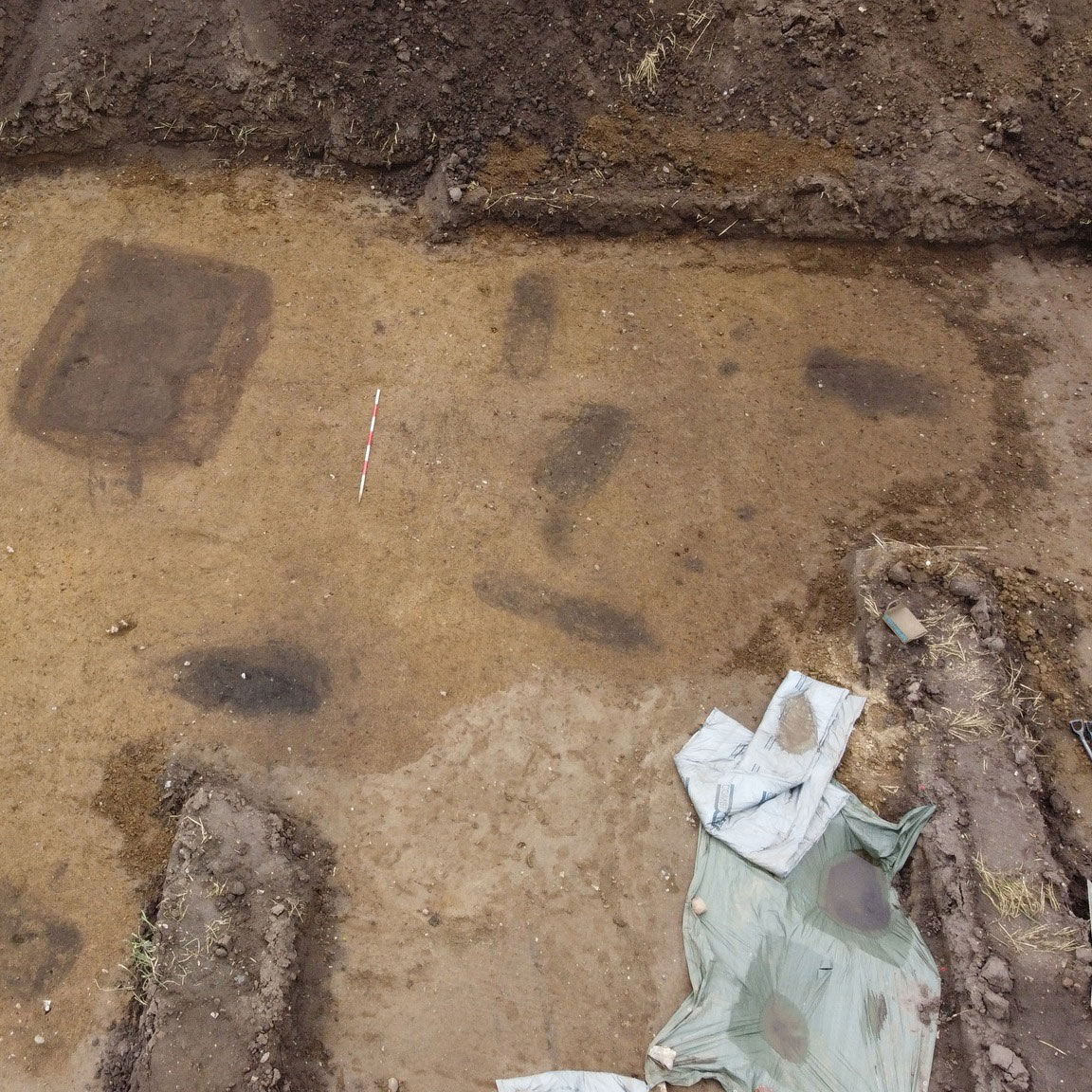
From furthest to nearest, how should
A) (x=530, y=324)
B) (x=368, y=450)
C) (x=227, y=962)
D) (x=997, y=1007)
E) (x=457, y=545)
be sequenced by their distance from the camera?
(x=530, y=324) < (x=368, y=450) < (x=457, y=545) < (x=227, y=962) < (x=997, y=1007)

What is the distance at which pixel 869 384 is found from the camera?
22.7ft

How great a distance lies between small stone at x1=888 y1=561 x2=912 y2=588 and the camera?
6023 millimetres

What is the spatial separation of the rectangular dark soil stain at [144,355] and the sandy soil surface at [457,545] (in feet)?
0.11

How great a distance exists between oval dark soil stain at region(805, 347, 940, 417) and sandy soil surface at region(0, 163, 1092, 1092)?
0.10 feet

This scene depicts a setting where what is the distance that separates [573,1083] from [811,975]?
169cm

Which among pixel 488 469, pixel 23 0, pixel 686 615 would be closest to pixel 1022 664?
pixel 686 615

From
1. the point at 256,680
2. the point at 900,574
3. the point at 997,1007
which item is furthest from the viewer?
the point at 900,574

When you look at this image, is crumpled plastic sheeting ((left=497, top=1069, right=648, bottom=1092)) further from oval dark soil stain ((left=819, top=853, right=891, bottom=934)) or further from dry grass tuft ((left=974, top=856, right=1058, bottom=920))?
dry grass tuft ((left=974, top=856, right=1058, bottom=920))

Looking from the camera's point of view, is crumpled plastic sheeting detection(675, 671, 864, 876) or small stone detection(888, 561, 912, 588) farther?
small stone detection(888, 561, 912, 588)

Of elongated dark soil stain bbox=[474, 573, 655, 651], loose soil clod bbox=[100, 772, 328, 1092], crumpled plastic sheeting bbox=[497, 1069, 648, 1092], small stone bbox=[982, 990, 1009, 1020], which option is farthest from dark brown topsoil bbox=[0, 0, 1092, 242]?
crumpled plastic sheeting bbox=[497, 1069, 648, 1092]

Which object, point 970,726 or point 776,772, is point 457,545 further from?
point 970,726

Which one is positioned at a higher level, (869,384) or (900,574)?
(869,384)

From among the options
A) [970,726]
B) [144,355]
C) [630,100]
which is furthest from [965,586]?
[144,355]

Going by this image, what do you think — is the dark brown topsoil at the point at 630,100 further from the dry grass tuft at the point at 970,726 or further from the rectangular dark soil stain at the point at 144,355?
the dry grass tuft at the point at 970,726
